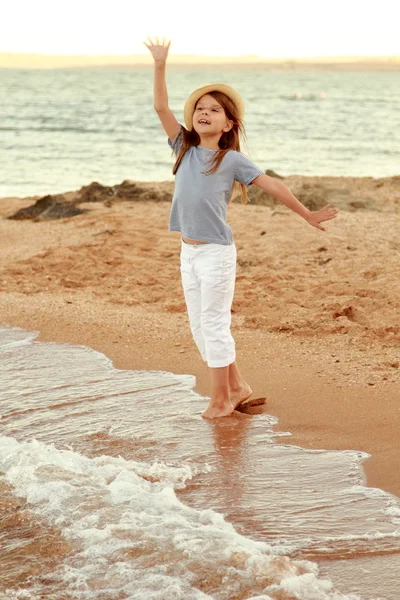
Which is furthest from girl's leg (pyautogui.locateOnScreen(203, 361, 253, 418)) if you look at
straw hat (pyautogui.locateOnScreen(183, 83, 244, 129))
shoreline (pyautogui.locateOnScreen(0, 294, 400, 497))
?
straw hat (pyautogui.locateOnScreen(183, 83, 244, 129))

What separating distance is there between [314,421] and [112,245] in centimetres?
505

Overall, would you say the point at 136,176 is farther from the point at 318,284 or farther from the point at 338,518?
the point at 338,518

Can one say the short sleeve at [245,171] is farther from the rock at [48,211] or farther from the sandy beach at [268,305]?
the rock at [48,211]

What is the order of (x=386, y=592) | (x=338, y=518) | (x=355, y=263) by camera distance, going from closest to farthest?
(x=386, y=592) → (x=338, y=518) → (x=355, y=263)

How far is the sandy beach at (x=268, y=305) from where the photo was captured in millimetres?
4472

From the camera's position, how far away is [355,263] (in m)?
7.70

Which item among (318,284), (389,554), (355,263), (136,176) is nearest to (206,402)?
(389,554)

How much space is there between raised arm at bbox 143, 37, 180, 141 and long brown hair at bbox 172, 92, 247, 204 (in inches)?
3.1

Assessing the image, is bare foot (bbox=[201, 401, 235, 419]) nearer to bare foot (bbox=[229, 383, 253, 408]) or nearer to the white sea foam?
bare foot (bbox=[229, 383, 253, 408])

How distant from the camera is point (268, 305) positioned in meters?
6.54

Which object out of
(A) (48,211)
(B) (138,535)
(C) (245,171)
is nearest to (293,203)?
(C) (245,171)

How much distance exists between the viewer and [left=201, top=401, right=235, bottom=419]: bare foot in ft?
14.4

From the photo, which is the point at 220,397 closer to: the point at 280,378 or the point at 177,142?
the point at 280,378

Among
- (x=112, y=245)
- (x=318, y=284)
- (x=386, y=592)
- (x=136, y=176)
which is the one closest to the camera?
(x=386, y=592)
